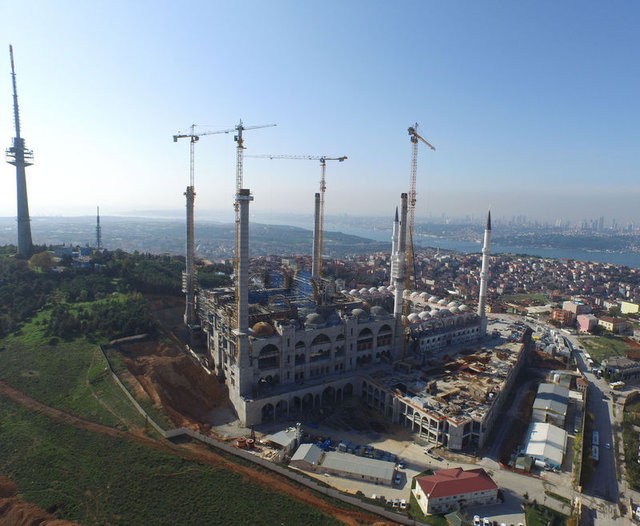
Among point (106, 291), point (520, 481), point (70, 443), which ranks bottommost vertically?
point (520, 481)

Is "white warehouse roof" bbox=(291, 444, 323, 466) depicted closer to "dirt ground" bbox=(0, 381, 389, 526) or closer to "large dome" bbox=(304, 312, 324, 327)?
"dirt ground" bbox=(0, 381, 389, 526)

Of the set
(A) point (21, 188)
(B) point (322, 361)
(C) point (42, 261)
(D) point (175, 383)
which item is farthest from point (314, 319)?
(A) point (21, 188)

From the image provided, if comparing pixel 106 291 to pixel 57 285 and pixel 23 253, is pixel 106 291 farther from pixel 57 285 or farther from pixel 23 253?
pixel 23 253

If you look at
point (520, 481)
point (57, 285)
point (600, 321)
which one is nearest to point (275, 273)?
point (57, 285)

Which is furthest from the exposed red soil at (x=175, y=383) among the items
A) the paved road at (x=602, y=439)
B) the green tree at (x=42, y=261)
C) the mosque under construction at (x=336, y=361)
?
the paved road at (x=602, y=439)

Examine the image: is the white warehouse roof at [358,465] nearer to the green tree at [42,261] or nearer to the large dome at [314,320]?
the large dome at [314,320]

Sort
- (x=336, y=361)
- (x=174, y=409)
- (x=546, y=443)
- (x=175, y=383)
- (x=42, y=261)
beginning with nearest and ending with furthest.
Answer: (x=546, y=443) < (x=174, y=409) < (x=175, y=383) < (x=336, y=361) < (x=42, y=261)

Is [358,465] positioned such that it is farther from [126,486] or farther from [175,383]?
[175,383]
